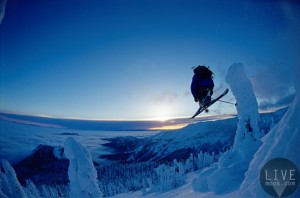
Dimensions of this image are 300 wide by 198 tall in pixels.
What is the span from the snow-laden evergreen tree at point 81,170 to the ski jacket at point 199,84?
63.3 feet

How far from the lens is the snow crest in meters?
13.1

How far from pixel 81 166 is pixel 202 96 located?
66.0 ft

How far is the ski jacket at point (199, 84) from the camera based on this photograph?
9.74 metres

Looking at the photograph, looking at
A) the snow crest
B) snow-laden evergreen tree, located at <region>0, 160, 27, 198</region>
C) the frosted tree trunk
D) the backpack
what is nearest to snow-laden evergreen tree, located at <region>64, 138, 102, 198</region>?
snow-laden evergreen tree, located at <region>0, 160, 27, 198</region>

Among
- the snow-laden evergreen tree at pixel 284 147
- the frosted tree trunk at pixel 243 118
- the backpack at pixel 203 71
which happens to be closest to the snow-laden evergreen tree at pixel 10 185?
the frosted tree trunk at pixel 243 118

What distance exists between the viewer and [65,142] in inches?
1015

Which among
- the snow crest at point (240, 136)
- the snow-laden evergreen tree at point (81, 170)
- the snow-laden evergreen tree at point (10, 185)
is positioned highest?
the snow crest at point (240, 136)

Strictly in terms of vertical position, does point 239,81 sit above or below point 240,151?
above

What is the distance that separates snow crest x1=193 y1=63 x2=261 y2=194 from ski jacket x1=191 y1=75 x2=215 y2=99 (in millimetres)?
5543

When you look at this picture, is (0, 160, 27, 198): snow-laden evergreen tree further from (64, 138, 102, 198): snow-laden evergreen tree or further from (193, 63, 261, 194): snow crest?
(193, 63, 261, 194): snow crest

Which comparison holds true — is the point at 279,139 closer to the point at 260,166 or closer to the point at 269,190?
the point at 260,166

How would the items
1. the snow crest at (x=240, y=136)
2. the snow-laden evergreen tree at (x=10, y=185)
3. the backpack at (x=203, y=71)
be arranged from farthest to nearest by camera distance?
the snow-laden evergreen tree at (x=10, y=185), the snow crest at (x=240, y=136), the backpack at (x=203, y=71)

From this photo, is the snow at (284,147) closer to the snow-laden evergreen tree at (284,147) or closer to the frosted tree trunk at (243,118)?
the snow-laden evergreen tree at (284,147)

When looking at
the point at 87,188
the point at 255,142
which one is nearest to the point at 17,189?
the point at 87,188
